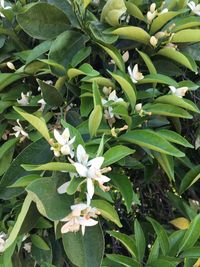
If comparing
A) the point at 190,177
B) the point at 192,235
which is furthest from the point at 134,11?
the point at 192,235

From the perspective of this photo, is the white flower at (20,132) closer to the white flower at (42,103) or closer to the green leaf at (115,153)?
the white flower at (42,103)

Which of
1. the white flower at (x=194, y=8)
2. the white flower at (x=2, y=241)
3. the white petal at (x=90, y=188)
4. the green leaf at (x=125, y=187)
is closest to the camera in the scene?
the white petal at (x=90, y=188)

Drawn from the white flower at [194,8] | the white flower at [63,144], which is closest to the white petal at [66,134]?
the white flower at [63,144]

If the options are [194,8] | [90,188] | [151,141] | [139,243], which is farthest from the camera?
[194,8]

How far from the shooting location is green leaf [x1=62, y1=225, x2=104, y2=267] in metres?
0.80

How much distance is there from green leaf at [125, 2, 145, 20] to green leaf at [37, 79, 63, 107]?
249 millimetres

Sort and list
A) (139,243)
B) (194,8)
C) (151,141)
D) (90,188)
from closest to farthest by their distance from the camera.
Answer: (90,188), (151,141), (139,243), (194,8)

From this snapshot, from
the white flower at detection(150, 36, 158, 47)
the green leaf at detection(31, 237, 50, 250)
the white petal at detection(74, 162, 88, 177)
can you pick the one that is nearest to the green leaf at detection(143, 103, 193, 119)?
the white flower at detection(150, 36, 158, 47)

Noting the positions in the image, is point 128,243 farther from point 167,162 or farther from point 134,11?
point 134,11

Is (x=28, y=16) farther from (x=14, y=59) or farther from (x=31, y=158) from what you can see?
(x=31, y=158)

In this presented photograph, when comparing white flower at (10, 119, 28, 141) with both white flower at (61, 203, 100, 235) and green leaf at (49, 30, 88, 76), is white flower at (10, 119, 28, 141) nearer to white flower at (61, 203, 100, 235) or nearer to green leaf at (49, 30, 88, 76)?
green leaf at (49, 30, 88, 76)

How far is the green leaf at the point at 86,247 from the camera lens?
0.80 m

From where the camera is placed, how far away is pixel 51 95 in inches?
35.7

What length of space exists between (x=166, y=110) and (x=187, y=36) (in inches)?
6.9
